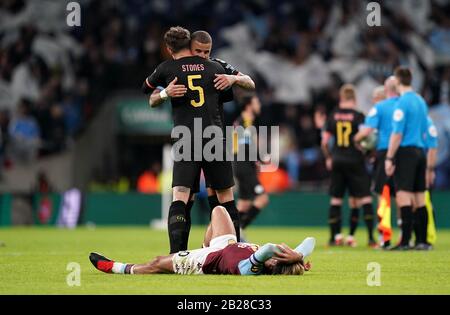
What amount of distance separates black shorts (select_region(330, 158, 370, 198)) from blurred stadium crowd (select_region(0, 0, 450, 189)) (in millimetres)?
8621

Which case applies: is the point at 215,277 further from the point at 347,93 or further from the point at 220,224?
the point at 347,93

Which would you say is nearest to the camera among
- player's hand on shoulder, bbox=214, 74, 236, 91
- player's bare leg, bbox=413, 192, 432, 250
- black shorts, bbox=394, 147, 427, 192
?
player's hand on shoulder, bbox=214, 74, 236, 91

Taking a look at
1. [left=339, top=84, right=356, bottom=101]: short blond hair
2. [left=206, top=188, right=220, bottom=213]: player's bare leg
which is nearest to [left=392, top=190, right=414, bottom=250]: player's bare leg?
[left=339, top=84, right=356, bottom=101]: short blond hair

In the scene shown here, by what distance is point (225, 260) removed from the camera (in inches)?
361

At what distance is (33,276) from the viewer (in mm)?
9562

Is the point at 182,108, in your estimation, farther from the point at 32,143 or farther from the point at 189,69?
the point at 32,143

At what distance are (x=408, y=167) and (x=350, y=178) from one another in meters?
2.47

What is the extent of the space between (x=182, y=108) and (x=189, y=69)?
402mm

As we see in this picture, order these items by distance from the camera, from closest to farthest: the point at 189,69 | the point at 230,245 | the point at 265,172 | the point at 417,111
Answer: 1. the point at 230,245
2. the point at 189,69
3. the point at 417,111
4. the point at 265,172

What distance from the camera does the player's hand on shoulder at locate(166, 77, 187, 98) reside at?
10.2 m

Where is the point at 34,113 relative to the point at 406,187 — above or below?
above

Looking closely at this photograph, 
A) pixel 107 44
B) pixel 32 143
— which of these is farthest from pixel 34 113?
pixel 107 44

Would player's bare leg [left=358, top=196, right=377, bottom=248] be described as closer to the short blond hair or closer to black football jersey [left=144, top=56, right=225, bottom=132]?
the short blond hair
